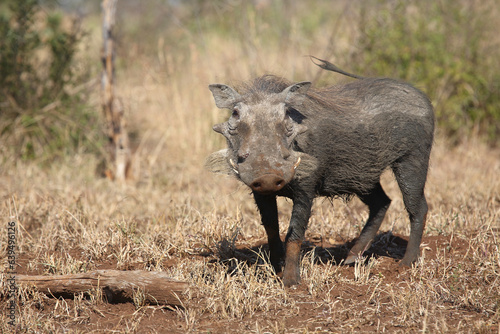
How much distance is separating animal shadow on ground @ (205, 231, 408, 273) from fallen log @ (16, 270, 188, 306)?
60cm

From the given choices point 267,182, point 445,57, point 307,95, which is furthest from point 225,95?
point 445,57

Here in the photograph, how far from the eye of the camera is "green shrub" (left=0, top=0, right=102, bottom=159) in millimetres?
6422

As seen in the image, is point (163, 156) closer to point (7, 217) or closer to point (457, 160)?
point (7, 217)

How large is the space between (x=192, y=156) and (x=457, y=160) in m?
3.25

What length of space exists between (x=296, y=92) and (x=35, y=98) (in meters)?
4.44

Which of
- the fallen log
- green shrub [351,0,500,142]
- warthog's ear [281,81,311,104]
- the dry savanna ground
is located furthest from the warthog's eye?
green shrub [351,0,500,142]

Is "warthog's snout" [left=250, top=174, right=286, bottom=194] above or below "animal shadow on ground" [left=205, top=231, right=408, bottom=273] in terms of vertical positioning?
above

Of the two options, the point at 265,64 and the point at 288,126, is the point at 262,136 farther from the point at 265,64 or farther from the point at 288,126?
the point at 265,64

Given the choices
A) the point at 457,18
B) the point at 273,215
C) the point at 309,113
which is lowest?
the point at 273,215

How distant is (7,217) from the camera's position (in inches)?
168

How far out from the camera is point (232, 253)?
12.5 ft

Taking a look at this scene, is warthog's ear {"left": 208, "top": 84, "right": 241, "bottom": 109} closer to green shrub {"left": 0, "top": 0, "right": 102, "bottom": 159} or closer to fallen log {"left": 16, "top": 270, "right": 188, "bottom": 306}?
fallen log {"left": 16, "top": 270, "right": 188, "bottom": 306}

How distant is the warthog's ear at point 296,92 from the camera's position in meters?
3.16

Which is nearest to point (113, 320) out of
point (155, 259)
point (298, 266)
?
point (155, 259)
